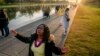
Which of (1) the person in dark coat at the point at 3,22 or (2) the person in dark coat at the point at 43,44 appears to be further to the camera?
(1) the person in dark coat at the point at 3,22

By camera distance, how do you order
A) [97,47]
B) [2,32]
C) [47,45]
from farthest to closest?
1. [2,32]
2. [97,47]
3. [47,45]

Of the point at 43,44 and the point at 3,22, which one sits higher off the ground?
the point at 43,44

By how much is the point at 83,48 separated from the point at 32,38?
5393 millimetres

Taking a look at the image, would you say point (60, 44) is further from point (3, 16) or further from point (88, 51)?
point (3, 16)

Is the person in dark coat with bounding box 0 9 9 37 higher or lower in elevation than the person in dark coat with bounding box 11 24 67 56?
lower

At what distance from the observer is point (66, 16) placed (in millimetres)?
11547

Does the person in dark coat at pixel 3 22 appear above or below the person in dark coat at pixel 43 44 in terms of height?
below

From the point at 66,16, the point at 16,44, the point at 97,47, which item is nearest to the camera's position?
the point at 16,44

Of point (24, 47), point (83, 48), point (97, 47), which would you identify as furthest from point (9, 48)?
point (97, 47)

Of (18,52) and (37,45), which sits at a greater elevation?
(37,45)

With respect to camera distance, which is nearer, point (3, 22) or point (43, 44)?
point (43, 44)

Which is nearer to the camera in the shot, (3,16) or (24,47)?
(24,47)

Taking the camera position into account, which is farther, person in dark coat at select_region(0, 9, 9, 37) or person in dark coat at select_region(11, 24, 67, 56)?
person in dark coat at select_region(0, 9, 9, 37)

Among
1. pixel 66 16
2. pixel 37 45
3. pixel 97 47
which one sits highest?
pixel 37 45
